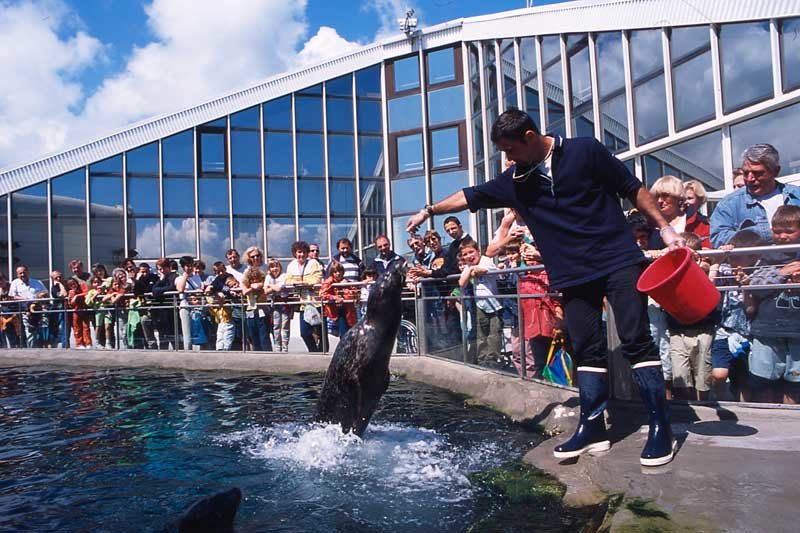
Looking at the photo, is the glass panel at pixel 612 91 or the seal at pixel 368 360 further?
the glass panel at pixel 612 91

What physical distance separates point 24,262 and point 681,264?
17573mm

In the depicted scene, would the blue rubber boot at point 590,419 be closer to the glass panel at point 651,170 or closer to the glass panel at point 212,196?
the glass panel at point 651,170

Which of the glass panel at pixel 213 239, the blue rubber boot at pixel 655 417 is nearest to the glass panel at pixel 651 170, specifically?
the blue rubber boot at pixel 655 417

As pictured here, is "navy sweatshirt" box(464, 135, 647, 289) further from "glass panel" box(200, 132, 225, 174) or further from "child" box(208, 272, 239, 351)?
"glass panel" box(200, 132, 225, 174)

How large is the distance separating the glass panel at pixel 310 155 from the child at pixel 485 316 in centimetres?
1210

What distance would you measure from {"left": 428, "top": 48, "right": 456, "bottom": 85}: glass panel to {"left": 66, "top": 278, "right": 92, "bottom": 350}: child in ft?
36.2

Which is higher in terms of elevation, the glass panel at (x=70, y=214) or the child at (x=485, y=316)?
the glass panel at (x=70, y=214)

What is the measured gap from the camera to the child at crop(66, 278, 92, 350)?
38.8 ft

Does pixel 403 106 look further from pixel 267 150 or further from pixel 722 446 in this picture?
pixel 722 446

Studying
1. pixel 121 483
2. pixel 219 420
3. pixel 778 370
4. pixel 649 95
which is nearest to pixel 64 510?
pixel 121 483

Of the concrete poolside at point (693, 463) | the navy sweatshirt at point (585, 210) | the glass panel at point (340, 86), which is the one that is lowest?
the concrete poolside at point (693, 463)

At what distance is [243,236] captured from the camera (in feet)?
59.9

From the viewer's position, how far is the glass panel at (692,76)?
10.6 metres

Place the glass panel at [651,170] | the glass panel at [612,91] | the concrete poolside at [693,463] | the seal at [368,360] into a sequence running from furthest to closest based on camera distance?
the glass panel at [612,91]
the glass panel at [651,170]
the seal at [368,360]
the concrete poolside at [693,463]
